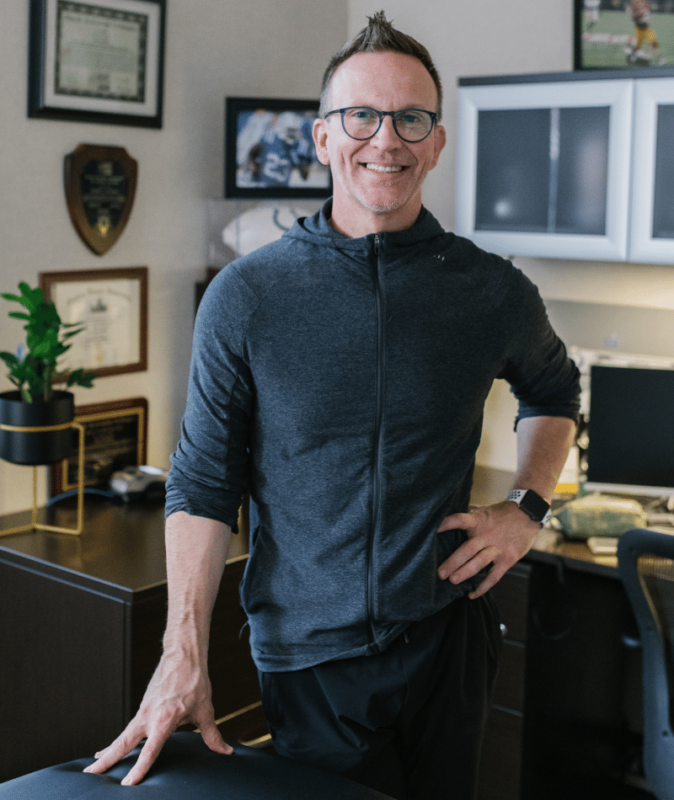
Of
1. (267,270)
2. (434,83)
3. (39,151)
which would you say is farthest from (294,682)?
(39,151)

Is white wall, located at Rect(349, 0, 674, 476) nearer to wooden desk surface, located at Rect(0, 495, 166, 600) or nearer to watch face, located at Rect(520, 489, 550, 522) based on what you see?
wooden desk surface, located at Rect(0, 495, 166, 600)

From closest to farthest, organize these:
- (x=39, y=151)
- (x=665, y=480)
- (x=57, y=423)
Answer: (x=57, y=423), (x=39, y=151), (x=665, y=480)

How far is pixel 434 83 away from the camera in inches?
49.3

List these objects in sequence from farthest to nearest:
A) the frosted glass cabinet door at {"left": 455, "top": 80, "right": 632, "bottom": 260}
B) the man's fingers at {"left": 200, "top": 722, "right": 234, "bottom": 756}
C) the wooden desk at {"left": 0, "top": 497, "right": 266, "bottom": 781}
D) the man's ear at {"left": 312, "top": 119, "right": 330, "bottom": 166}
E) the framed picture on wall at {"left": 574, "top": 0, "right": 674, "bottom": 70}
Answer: the framed picture on wall at {"left": 574, "top": 0, "right": 674, "bottom": 70}
the frosted glass cabinet door at {"left": 455, "top": 80, "right": 632, "bottom": 260}
the wooden desk at {"left": 0, "top": 497, "right": 266, "bottom": 781}
the man's ear at {"left": 312, "top": 119, "right": 330, "bottom": 166}
the man's fingers at {"left": 200, "top": 722, "right": 234, "bottom": 756}

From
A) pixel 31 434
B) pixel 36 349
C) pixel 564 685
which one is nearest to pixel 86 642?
pixel 31 434

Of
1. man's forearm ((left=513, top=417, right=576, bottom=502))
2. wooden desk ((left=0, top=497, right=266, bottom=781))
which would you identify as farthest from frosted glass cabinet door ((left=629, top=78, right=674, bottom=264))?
wooden desk ((left=0, top=497, right=266, bottom=781))

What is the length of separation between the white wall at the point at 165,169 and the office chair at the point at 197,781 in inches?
50.5

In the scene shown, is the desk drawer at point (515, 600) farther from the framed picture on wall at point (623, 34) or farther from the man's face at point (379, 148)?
the framed picture on wall at point (623, 34)

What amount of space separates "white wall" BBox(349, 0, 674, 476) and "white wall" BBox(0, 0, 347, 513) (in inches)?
15.8

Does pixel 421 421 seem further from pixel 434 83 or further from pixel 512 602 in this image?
pixel 512 602

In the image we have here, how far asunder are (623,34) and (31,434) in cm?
182

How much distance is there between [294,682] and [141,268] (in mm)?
1530

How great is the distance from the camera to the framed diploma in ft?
7.72

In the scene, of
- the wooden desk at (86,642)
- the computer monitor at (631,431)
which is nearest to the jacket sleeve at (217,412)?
the wooden desk at (86,642)
